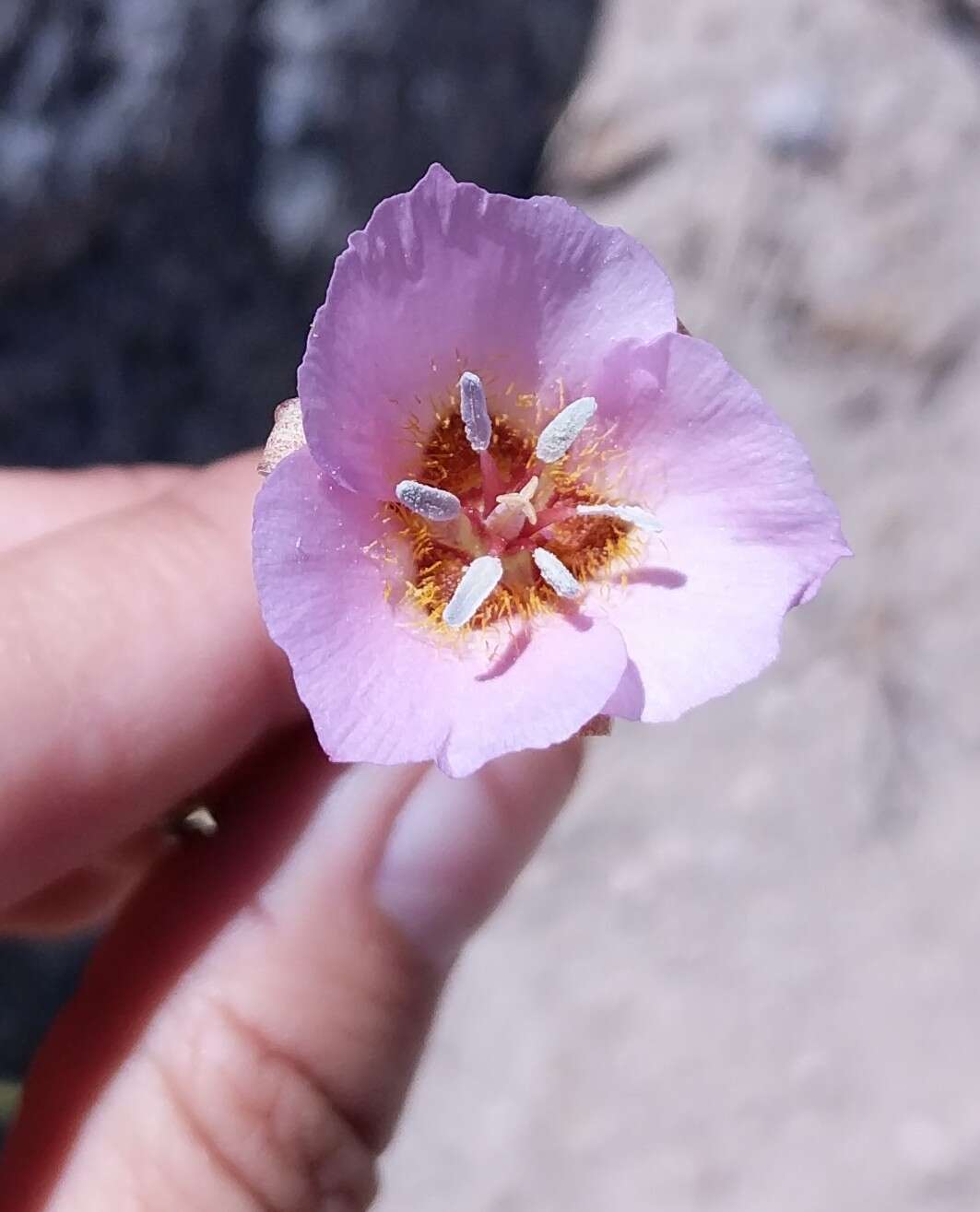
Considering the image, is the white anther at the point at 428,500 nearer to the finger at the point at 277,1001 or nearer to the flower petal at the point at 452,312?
the flower petal at the point at 452,312

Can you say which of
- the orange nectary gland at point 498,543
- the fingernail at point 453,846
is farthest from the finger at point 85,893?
the orange nectary gland at point 498,543

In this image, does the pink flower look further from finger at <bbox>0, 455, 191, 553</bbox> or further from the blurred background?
the blurred background

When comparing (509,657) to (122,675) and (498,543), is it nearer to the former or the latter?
(498,543)

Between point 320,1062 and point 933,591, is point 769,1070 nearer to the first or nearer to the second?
point 933,591

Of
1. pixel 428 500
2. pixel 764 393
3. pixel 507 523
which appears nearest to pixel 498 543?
pixel 507 523

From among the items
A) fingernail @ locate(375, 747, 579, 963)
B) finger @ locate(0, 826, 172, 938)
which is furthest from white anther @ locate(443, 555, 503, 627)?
finger @ locate(0, 826, 172, 938)

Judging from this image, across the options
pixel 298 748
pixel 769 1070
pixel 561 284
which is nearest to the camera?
pixel 561 284

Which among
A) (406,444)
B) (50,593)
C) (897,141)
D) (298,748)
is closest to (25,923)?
(298,748)
